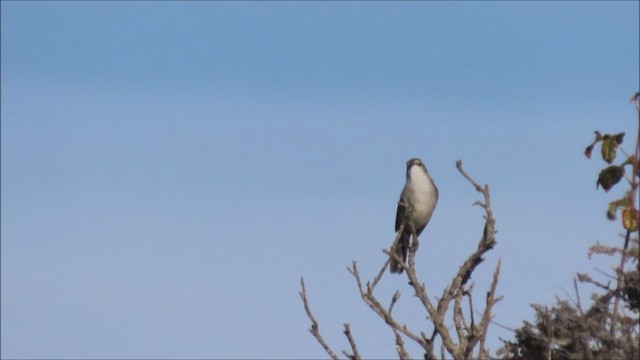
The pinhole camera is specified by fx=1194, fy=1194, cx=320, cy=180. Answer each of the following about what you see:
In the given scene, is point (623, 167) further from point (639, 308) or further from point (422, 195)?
point (422, 195)

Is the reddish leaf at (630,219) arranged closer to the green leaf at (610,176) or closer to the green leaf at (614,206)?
the green leaf at (614,206)

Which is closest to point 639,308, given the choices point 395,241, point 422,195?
point 395,241

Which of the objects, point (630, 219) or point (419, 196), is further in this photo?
point (419, 196)

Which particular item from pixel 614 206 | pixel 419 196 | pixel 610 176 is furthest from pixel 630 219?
pixel 419 196

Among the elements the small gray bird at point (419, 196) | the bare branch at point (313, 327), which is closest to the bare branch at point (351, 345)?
the bare branch at point (313, 327)

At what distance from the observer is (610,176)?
5.81m

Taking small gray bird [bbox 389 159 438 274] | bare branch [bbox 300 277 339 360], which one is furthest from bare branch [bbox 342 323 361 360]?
small gray bird [bbox 389 159 438 274]

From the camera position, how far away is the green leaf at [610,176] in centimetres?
580

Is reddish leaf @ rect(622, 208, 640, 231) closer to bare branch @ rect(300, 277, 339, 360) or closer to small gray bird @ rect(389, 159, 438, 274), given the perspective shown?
bare branch @ rect(300, 277, 339, 360)

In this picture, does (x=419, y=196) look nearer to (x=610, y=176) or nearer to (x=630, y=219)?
(x=610, y=176)

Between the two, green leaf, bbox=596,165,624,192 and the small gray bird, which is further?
the small gray bird

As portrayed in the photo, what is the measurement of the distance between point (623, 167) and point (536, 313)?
0.82 m

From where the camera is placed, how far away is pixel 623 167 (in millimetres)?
5770

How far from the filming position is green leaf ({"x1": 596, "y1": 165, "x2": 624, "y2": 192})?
5.80m
